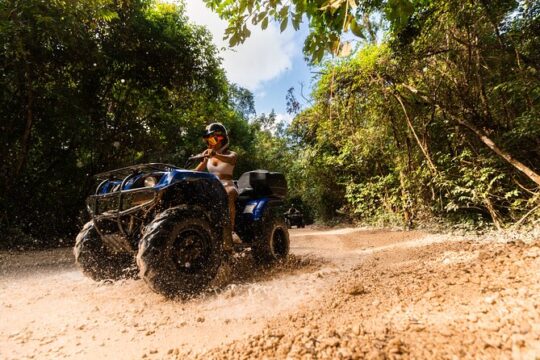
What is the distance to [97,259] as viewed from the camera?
3.66 meters

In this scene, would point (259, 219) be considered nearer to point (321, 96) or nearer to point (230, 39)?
point (230, 39)

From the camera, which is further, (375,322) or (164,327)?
(164,327)

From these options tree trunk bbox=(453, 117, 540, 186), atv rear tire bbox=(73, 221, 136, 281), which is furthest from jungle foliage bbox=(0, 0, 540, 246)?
atv rear tire bbox=(73, 221, 136, 281)

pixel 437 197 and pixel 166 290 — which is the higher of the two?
pixel 437 197

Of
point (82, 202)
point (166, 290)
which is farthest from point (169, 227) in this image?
point (82, 202)

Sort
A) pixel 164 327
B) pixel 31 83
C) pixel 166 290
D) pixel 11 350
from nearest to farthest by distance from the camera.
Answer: pixel 11 350 → pixel 164 327 → pixel 166 290 → pixel 31 83

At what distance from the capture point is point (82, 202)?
10.1 metres

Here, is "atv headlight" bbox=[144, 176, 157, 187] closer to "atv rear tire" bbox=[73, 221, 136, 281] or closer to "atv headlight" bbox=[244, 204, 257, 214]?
"atv rear tire" bbox=[73, 221, 136, 281]

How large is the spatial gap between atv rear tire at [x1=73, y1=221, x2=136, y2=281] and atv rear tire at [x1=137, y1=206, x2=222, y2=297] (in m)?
1.30

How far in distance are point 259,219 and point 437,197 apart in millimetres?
5732

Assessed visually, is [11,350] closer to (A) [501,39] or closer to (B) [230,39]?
(B) [230,39]

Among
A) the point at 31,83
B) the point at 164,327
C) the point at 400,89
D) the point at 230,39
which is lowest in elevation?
the point at 164,327

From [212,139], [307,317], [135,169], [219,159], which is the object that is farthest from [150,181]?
[307,317]

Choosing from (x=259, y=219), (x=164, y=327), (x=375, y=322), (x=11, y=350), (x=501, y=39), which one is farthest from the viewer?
(x=501, y=39)
